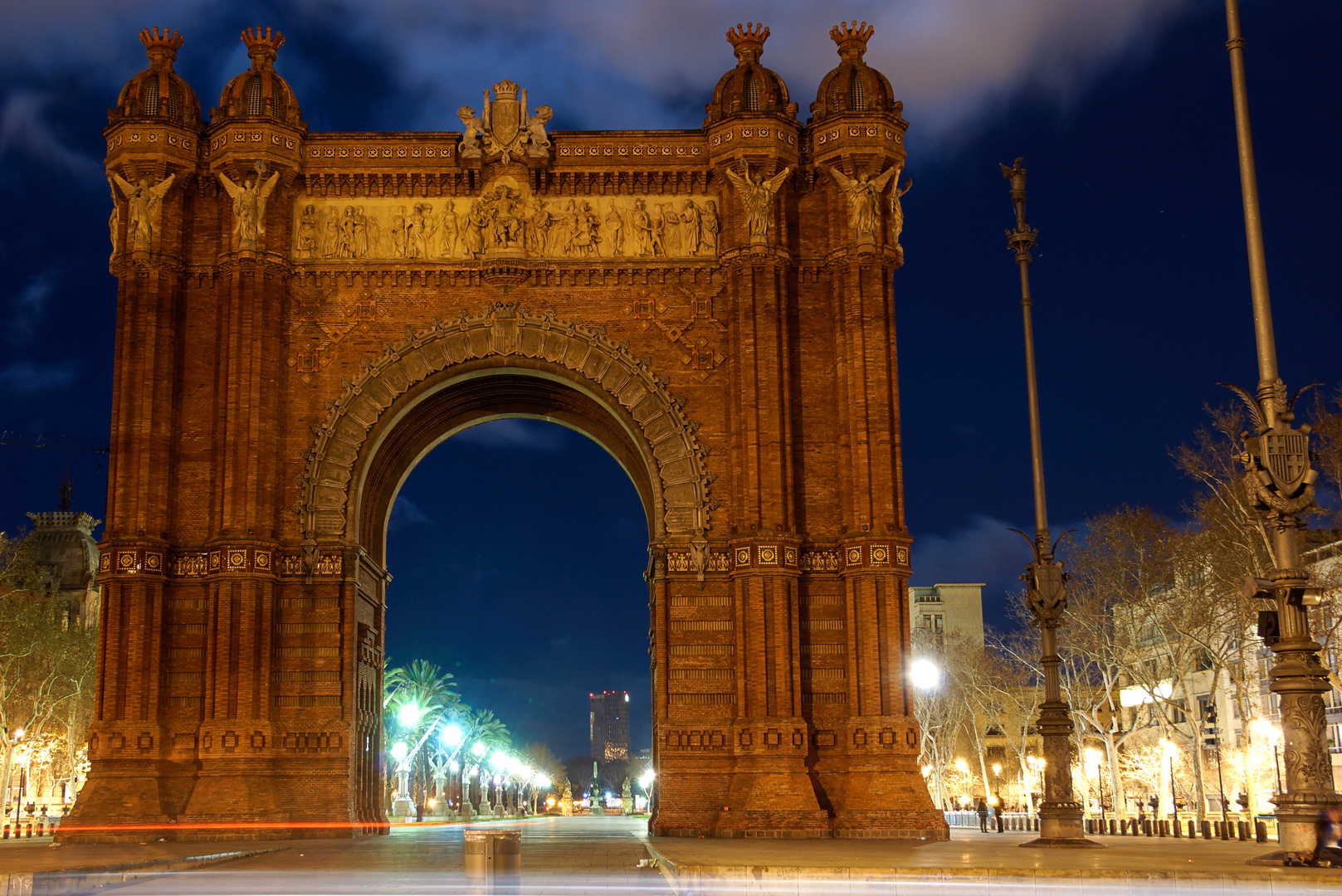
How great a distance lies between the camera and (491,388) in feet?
118

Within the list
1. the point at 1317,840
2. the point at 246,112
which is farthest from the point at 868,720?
the point at 246,112

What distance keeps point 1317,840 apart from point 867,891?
516 centimetres

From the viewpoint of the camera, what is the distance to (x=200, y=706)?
1248 inches

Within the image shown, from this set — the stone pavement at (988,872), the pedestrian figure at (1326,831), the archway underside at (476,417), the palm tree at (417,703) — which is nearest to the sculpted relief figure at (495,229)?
the archway underside at (476,417)

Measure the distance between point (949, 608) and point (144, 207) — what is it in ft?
295

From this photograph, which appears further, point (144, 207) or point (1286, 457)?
point (144, 207)

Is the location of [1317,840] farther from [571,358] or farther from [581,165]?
[581,165]

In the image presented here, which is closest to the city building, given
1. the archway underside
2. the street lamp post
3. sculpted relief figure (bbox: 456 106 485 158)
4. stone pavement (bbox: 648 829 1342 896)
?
the archway underside

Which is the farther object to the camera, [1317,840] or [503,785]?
[503,785]

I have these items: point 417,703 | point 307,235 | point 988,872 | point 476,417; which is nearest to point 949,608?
point 417,703

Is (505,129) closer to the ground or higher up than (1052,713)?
higher up

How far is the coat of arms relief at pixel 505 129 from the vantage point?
3416 cm

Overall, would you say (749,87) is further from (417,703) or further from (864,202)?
(417,703)

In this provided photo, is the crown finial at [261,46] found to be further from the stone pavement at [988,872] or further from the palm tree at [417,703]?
the palm tree at [417,703]
